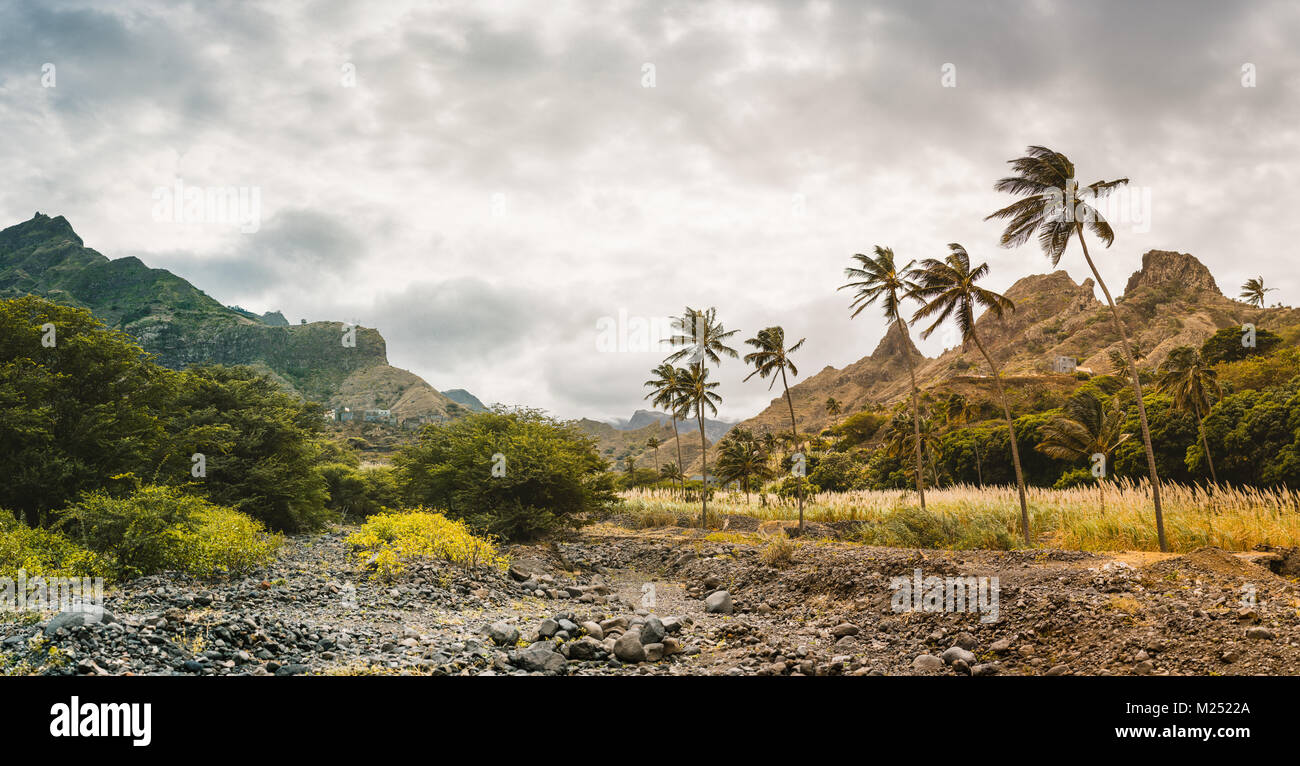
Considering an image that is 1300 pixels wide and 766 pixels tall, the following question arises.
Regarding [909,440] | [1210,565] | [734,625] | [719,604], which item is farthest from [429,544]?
[909,440]

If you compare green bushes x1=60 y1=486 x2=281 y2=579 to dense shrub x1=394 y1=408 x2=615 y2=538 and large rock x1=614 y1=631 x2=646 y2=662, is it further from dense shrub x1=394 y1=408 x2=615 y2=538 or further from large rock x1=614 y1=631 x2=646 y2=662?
dense shrub x1=394 y1=408 x2=615 y2=538

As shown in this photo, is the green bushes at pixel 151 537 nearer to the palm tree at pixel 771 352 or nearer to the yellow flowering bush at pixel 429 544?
the yellow flowering bush at pixel 429 544

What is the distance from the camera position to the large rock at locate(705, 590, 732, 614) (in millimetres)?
12154

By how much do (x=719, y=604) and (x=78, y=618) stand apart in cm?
980

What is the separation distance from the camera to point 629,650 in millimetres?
8188

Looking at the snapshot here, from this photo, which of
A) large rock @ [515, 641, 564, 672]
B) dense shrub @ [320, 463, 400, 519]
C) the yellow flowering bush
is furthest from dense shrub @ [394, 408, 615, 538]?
large rock @ [515, 641, 564, 672]

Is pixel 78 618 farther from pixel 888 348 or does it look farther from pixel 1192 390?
pixel 888 348

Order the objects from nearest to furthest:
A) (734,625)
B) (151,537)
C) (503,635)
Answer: (503,635) → (734,625) → (151,537)

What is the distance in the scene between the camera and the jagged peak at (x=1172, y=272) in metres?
120

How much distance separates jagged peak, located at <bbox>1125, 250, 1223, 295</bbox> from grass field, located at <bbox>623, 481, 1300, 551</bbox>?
131721mm

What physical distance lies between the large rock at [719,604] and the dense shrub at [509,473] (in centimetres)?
1099

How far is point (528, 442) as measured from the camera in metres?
22.7
